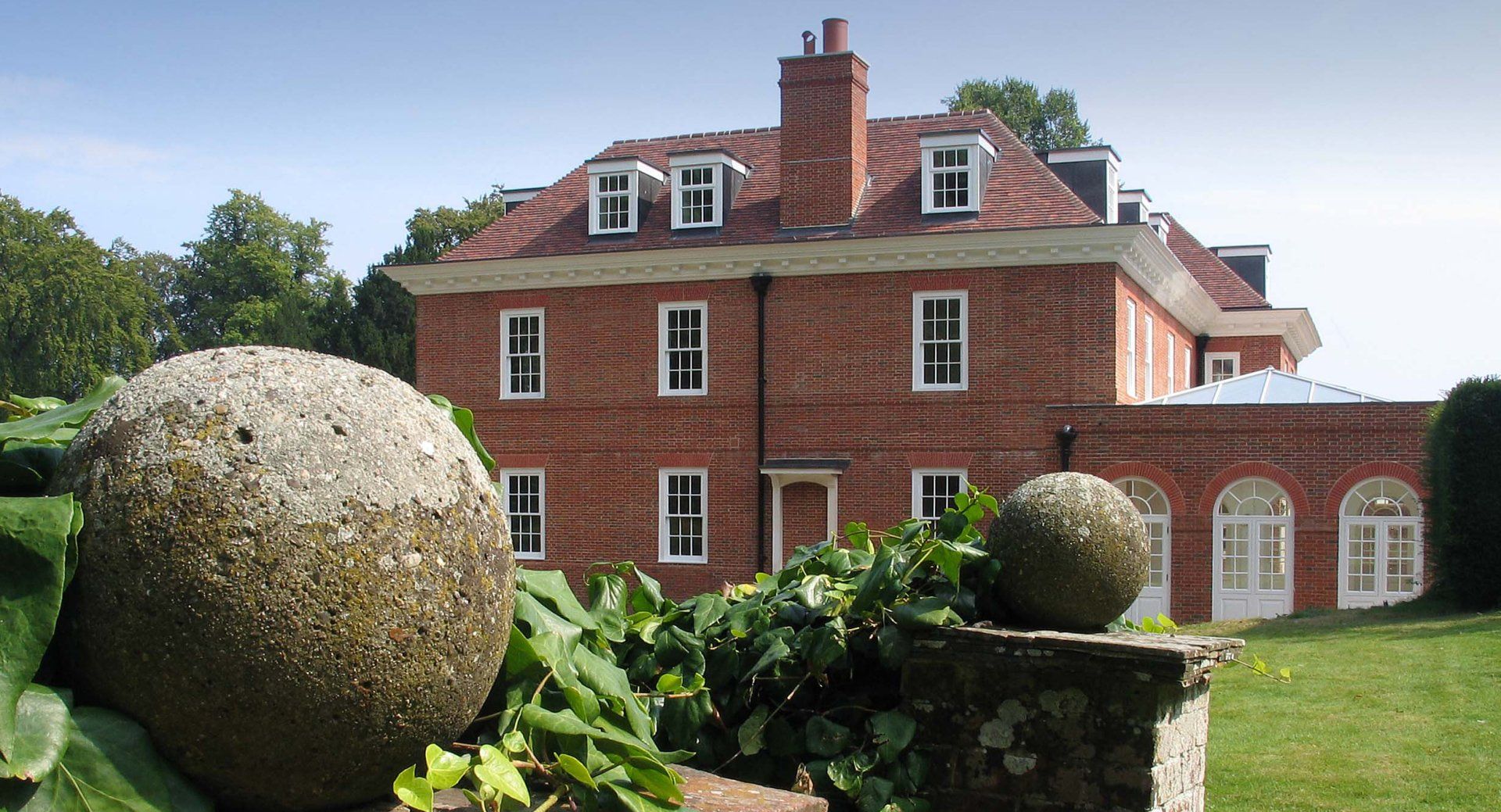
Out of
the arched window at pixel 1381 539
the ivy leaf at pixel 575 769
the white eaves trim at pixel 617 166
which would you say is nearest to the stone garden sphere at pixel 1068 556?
the ivy leaf at pixel 575 769

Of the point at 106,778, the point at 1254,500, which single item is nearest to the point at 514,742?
the point at 106,778

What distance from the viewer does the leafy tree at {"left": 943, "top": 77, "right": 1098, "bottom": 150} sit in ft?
168

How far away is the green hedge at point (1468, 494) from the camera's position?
64.8 feet

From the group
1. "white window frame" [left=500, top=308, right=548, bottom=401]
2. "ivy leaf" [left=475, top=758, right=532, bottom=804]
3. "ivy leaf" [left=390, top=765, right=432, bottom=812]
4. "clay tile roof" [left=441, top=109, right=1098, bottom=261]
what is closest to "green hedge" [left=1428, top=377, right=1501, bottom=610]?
"clay tile roof" [left=441, top=109, right=1098, bottom=261]

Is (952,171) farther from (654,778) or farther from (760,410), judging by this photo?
(654,778)

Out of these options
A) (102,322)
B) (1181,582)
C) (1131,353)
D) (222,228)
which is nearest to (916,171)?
(1131,353)

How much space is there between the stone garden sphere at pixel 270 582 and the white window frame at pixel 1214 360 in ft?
115

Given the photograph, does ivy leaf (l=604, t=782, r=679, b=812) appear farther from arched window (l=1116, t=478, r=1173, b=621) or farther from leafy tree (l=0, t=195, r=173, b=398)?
leafy tree (l=0, t=195, r=173, b=398)

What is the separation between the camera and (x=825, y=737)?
6.45 metres

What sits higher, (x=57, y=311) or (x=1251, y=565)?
(x=57, y=311)

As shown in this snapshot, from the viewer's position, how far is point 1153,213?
37688mm

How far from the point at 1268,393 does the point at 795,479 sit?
9.26m

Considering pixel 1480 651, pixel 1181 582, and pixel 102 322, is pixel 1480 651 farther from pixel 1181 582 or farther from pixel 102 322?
pixel 102 322

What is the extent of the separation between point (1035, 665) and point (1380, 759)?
5130mm
